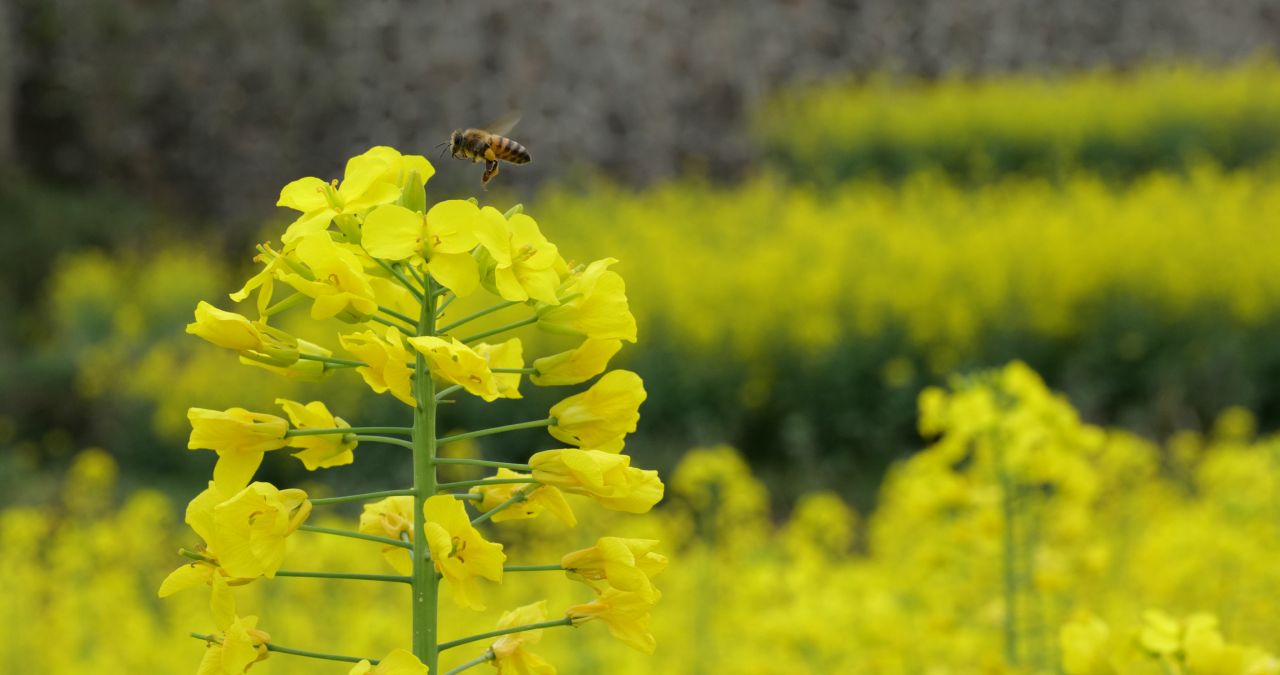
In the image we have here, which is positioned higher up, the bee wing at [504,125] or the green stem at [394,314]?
the bee wing at [504,125]

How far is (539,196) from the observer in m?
10.7

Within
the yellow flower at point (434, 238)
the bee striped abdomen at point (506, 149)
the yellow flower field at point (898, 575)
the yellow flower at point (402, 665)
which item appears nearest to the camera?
the yellow flower at point (402, 665)

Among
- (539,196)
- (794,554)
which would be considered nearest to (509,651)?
(794,554)

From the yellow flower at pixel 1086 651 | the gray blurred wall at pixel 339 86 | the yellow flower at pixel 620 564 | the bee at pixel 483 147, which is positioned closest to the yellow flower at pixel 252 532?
the yellow flower at pixel 620 564

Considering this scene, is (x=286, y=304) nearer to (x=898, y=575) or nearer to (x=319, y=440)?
(x=319, y=440)

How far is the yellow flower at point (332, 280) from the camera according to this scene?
1.04 meters

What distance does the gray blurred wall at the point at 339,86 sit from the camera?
1084 centimetres

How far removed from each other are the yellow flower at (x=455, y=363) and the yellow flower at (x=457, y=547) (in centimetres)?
8

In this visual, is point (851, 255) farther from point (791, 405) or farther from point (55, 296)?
point (55, 296)

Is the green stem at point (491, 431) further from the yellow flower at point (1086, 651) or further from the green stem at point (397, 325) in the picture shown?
the yellow flower at point (1086, 651)

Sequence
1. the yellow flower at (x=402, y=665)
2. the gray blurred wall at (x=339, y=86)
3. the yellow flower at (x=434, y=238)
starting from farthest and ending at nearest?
the gray blurred wall at (x=339, y=86), the yellow flower at (x=434, y=238), the yellow flower at (x=402, y=665)

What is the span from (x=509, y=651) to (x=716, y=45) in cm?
1059

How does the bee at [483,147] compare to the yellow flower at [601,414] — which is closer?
the yellow flower at [601,414]

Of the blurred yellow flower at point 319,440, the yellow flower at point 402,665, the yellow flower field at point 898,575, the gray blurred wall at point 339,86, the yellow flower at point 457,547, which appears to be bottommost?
the yellow flower at point 402,665
